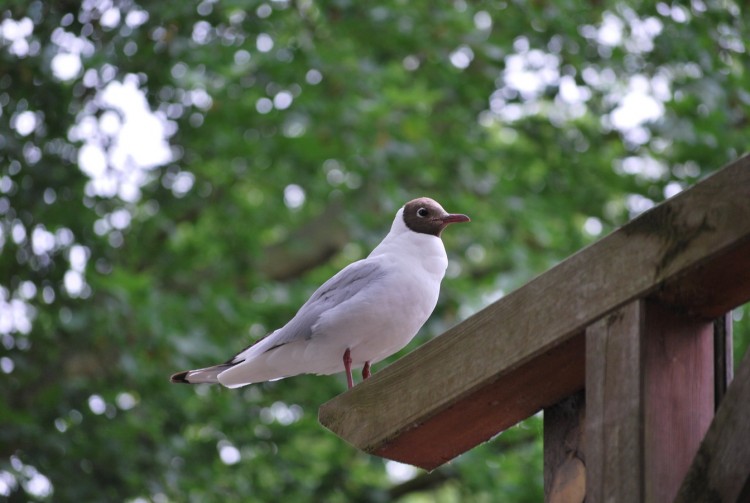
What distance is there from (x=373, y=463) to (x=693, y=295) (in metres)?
5.05

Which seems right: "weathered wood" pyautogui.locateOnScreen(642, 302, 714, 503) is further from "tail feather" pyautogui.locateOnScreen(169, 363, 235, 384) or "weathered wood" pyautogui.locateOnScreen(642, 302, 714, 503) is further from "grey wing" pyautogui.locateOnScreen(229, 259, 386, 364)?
A: "tail feather" pyautogui.locateOnScreen(169, 363, 235, 384)

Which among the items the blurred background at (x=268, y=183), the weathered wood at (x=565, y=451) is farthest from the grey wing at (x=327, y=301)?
the blurred background at (x=268, y=183)

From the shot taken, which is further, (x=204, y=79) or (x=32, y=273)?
(x=204, y=79)

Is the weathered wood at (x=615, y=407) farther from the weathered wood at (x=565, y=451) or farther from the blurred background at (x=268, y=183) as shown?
the blurred background at (x=268, y=183)

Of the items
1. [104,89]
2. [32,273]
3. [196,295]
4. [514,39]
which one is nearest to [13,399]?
[32,273]

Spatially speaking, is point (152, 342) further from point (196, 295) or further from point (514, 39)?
point (514, 39)

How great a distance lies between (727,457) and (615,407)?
10.1 inches

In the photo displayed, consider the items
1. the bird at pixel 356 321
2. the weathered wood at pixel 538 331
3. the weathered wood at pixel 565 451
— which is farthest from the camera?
the bird at pixel 356 321

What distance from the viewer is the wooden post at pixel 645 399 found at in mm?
1892

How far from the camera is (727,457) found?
1.75m

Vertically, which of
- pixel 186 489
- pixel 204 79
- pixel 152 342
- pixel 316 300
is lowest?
pixel 186 489

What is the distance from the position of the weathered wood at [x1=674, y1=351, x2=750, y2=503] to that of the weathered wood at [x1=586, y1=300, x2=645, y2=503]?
0.39 feet

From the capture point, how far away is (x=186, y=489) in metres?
7.01

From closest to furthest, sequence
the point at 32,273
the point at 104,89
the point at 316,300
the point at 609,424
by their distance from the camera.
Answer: the point at 609,424, the point at 316,300, the point at 32,273, the point at 104,89
